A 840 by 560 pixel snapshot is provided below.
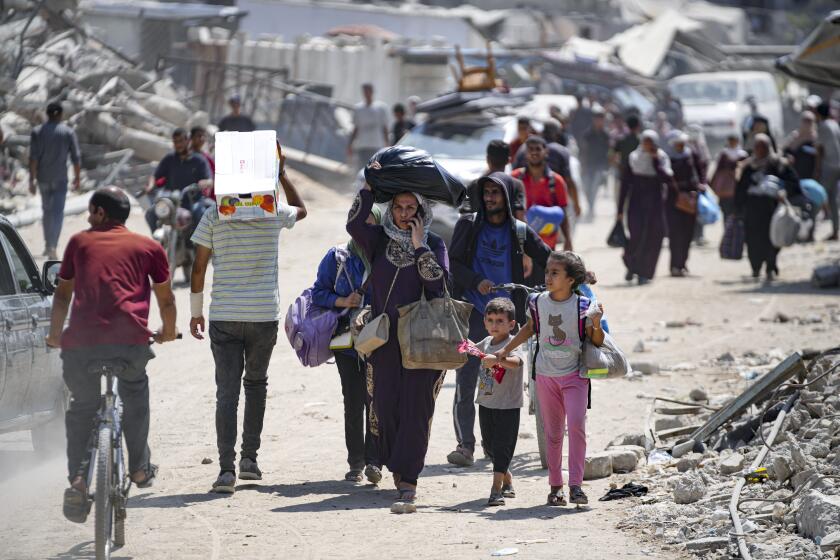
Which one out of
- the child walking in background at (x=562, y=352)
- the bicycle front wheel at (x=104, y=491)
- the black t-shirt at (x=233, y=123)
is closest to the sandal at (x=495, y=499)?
the child walking in background at (x=562, y=352)

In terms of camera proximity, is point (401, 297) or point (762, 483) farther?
point (762, 483)

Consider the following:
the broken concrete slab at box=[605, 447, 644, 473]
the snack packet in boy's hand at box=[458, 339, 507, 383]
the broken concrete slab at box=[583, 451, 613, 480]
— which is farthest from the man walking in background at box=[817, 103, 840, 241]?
the snack packet in boy's hand at box=[458, 339, 507, 383]

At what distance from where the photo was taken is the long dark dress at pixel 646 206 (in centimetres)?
1752

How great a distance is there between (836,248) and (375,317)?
15704 millimetres

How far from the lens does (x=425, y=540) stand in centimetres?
698

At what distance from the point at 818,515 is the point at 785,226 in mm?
11516

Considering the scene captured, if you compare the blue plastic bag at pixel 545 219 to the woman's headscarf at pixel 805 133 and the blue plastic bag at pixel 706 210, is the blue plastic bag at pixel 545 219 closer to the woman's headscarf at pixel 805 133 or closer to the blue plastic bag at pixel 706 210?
the blue plastic bag at pixel 706 210

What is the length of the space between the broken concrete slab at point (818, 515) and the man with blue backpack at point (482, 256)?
254cm

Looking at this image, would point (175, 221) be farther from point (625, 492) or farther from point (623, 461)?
point (625, 492)

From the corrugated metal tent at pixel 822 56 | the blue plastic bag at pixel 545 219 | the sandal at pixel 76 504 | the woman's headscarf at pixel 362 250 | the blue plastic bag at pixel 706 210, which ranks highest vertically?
the corrugated metal tent at pixel 822 56

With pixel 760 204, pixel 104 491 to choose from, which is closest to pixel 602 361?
pixel 104 491

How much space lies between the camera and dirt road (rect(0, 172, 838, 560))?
22.5 ft

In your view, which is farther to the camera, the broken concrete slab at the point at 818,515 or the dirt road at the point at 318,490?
the dirt road at the point at 318,490

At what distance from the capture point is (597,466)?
28.4ft
